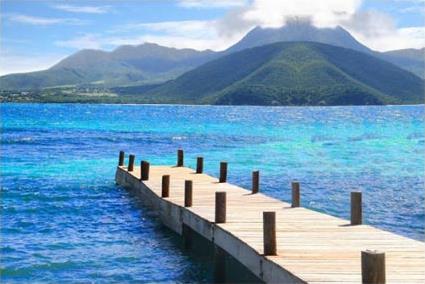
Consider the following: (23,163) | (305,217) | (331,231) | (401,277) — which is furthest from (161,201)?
(23,163)

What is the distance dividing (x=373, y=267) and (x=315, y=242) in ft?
14.2

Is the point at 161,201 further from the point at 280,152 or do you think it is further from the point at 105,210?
the point at 280,152

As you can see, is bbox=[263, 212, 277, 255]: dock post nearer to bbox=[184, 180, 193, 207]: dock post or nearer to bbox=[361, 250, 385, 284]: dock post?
bbox=[361, 250, 385, 284]: dock post

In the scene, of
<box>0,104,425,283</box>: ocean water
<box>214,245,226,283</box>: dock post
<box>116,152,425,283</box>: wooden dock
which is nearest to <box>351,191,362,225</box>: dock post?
<box>116,152,425,283</box>: wooden dock

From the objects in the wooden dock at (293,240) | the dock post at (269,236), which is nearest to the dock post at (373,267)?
the wooden dock at (293,240)

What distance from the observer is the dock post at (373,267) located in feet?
29.2

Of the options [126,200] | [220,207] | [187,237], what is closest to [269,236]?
[220,207]

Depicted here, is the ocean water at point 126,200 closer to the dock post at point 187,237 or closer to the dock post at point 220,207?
the dock post at point 187,237

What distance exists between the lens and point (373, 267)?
29.5ft

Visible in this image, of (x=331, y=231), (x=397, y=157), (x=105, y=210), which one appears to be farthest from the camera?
(x=397, y=157)

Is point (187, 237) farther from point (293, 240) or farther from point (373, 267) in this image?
point (373, 267)

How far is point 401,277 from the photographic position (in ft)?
34.6

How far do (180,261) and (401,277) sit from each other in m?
7.64

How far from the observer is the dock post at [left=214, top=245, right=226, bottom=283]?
49.0 feet
